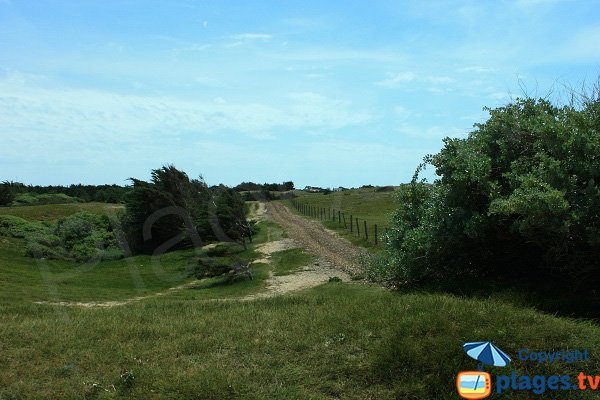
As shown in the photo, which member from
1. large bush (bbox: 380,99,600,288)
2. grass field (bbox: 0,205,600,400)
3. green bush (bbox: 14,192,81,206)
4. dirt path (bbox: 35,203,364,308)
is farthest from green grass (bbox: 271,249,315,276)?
green bush (bbox: 14,192,81,206)

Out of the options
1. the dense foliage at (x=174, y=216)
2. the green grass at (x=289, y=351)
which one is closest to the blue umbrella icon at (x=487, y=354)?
the green grass at (x=289, y=351)

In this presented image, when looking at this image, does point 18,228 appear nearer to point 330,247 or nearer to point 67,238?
point 67,238

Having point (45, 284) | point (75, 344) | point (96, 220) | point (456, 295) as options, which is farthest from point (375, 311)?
point (96, 220)

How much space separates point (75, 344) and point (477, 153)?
673 cm

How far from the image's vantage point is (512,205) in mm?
7180

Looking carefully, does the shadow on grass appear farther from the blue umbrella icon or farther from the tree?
the tree

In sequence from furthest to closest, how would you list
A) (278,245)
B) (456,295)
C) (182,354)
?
(278,245), (456,295), (182,354)

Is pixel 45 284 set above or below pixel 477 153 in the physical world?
below

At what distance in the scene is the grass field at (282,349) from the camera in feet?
17.6

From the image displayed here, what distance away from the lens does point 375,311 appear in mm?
7328

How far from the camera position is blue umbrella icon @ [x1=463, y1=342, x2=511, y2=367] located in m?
5.33

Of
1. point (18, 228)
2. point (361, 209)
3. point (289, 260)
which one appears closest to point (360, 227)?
point (289, 260)

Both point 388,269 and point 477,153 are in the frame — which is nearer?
point 477,153

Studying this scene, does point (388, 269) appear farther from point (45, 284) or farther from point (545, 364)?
point (45, 284)
